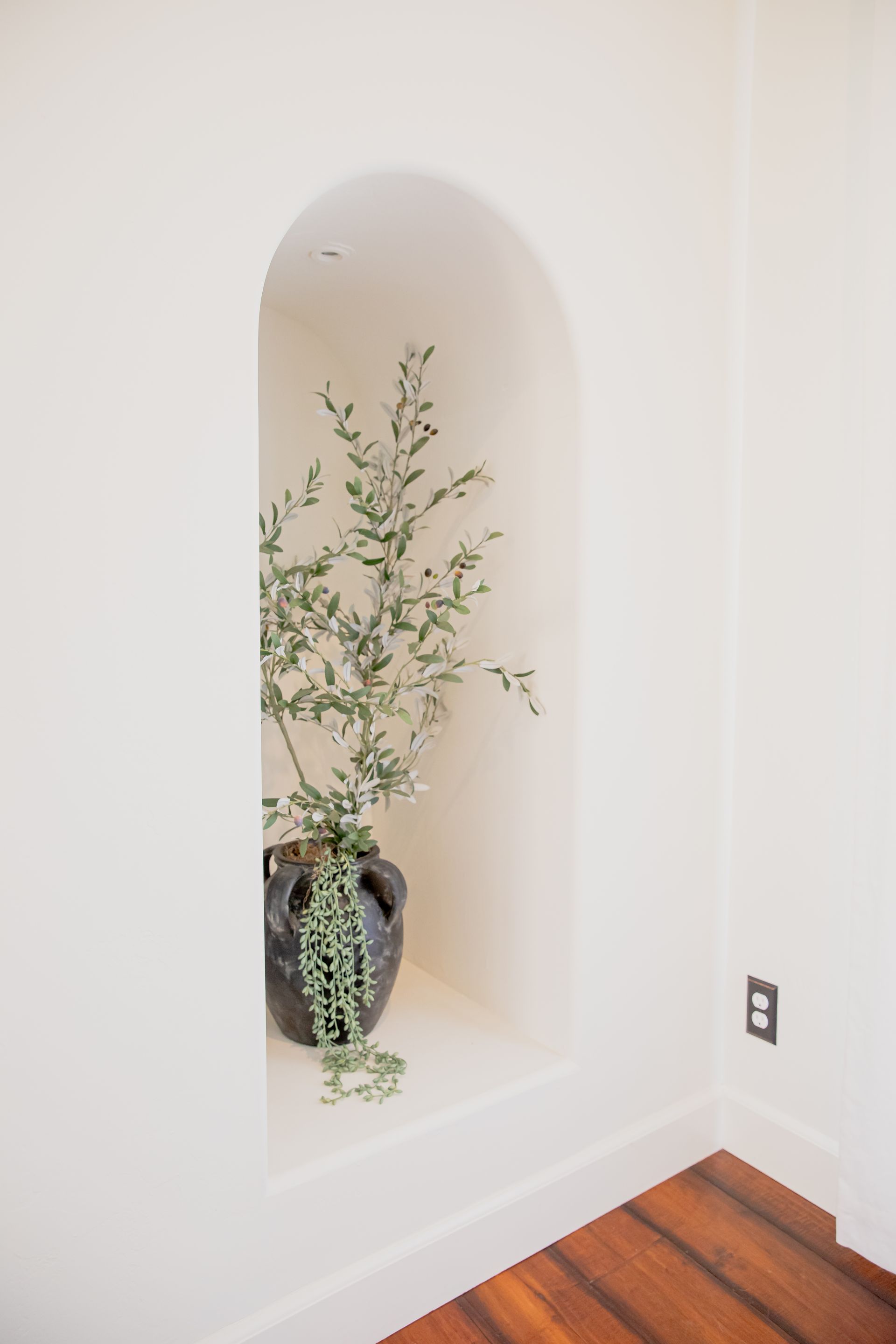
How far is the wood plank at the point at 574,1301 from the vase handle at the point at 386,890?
0.64 m

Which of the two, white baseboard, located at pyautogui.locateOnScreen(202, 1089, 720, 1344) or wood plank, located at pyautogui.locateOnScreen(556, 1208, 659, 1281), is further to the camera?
wood plank, located at pyautogui.locateOnScreen(556, 1208, 659, 1281)

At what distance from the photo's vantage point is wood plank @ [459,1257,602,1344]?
4.38 feet

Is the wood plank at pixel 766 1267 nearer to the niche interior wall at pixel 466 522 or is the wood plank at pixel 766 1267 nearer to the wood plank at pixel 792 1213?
the wood plank at pixel 792 1213

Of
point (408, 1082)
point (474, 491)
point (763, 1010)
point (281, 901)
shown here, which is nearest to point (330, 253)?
point (474, 491)

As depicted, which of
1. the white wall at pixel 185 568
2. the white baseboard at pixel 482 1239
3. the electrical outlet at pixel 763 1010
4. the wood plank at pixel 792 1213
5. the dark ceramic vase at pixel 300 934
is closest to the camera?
the white wall at pixel 185 568

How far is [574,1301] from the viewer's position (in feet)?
4.62

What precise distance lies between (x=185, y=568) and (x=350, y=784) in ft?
2.27

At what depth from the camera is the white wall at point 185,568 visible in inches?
39.3

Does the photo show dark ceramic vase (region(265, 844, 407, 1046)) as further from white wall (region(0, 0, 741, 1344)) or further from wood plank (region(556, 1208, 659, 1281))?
wood plank (region(556, 1208, 659, 1281))

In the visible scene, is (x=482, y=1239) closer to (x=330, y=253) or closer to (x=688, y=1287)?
(x=688, y=1287)

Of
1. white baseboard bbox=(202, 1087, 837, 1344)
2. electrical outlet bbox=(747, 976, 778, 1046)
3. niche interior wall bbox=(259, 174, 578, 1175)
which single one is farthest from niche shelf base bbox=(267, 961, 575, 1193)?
electrical outlet bbox=(747, 976, 778, 1046)

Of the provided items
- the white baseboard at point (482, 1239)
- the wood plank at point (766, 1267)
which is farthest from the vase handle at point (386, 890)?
the wood plank at point (766, 1267)

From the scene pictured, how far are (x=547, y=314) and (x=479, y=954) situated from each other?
1.31 metres

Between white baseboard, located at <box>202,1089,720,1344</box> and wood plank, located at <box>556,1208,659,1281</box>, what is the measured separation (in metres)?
0.02
